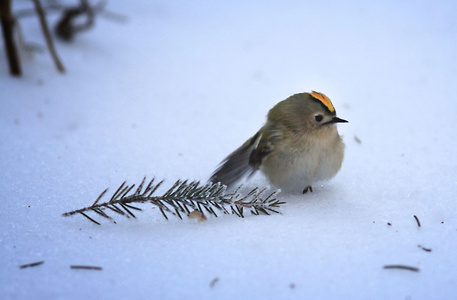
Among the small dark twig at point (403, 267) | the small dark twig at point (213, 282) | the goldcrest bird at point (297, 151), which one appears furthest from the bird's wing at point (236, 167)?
the small dark twig at point (403, 267)

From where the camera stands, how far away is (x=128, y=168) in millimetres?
2846

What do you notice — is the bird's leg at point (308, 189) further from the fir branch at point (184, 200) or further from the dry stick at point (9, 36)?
the dry stick at point (9, 36)

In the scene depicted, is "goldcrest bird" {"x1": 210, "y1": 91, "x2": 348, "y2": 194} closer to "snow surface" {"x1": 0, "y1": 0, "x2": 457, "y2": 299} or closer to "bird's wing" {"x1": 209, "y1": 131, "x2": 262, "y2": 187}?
"bird's wing" {"x1": 209, "y1": 131, "x2": 262, "y2": 187}

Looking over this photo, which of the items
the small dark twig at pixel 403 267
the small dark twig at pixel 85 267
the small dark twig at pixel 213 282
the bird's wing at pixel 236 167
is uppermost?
A: the small dark twig at pixel 403 267

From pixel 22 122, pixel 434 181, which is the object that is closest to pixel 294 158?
pixel 434 181

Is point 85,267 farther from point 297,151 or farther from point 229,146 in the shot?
point 229,146

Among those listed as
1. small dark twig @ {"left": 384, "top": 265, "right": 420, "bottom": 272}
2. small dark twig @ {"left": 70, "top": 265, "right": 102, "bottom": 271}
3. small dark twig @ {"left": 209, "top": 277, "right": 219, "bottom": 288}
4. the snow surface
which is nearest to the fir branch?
the snow surface

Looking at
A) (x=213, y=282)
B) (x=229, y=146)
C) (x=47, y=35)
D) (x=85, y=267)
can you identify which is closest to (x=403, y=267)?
(x=213, y=282)

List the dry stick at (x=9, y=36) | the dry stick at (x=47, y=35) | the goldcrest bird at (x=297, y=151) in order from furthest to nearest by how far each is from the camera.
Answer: the dry stick at (x=47, y=35) → the dry stick at (x=9, y=36) → the goldcrest bird at (x=297, y=151)

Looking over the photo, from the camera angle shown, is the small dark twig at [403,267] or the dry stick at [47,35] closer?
the small dark twig at [403,267]

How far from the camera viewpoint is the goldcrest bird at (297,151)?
2.47 metres

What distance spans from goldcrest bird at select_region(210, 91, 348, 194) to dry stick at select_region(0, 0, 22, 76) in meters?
2.46

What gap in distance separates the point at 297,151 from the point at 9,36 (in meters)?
2.84

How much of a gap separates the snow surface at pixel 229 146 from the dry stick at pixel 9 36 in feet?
0.35
